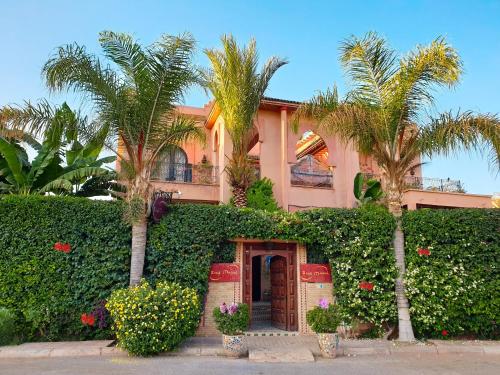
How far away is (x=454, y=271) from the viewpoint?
37.0 feet

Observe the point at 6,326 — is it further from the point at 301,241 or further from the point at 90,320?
the point at 301,241

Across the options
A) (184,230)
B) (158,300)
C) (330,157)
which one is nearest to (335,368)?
(158,300)

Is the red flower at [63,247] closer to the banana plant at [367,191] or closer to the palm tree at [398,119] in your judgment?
the palm tree at [398,119]

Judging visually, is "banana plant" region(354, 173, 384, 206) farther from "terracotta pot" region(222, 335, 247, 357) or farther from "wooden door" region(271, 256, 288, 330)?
"terracotta pot" region(222, 335, 247, 357)

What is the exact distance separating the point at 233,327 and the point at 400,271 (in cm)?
478

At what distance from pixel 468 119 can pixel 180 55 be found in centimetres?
734

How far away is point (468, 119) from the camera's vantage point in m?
10.6

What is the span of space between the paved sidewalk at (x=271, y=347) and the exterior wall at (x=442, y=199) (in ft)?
26.3

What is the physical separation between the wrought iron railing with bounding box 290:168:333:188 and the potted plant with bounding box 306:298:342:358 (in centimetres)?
908

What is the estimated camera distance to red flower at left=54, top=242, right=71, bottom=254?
10445 mm

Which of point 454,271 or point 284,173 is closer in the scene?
point 454,271

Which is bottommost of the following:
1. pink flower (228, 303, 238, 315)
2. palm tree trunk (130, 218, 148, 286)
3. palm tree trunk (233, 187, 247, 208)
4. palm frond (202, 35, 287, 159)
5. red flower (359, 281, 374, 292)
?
pink flower (228, 303, 238, 315)

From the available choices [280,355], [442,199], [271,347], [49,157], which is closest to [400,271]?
[271,347]

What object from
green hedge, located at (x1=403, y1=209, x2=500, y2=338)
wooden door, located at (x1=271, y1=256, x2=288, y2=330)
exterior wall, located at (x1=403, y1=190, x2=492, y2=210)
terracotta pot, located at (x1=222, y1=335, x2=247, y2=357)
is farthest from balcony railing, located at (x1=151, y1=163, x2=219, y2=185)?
terracotta pot, located at (x1=222, y1=335, x2=247, y2=357)
